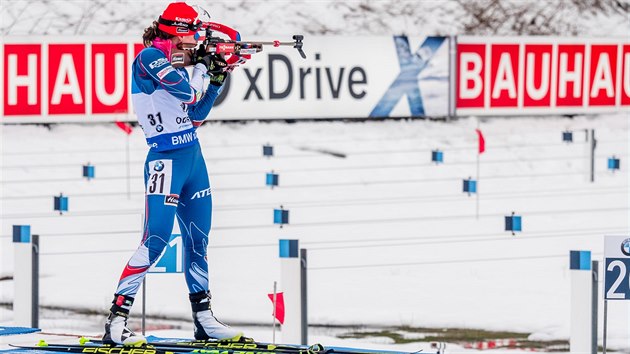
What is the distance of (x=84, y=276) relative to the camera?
40.6 ft

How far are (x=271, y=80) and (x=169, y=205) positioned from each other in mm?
16502

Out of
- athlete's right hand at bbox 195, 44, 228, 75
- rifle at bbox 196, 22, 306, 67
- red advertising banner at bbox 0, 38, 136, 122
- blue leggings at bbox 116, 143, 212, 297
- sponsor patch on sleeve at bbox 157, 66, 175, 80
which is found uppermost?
Result: red advertising banner at bbox 0, 38, 136, 122

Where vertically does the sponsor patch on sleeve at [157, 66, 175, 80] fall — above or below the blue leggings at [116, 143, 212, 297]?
above

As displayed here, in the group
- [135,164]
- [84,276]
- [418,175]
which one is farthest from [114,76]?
[84,276]

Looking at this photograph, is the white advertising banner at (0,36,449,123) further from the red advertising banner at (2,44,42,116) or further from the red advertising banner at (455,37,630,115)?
the red advertising banner at (455,37,630,115)

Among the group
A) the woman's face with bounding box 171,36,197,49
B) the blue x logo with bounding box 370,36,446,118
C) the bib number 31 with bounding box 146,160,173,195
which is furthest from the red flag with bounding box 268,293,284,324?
the blue x logo with bounding box 370,36,446,118

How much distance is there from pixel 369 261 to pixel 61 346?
6.82 m

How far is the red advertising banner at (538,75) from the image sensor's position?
25.0 m

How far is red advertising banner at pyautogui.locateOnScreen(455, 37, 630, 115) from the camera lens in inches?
984

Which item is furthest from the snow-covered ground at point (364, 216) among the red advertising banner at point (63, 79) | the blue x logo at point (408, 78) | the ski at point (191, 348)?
the ski at point (191, 348)

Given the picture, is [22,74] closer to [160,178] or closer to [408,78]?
[408,78]

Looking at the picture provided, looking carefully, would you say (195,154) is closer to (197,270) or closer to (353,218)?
(197,270)

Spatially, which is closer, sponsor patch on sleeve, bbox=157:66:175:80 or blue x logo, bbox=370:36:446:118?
sponsor patch on sleeve, bbox=157:66:175:80

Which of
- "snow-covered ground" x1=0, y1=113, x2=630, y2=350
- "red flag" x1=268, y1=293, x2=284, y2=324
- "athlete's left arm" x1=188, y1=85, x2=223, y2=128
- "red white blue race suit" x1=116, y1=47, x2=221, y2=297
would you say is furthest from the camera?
"snow-covered ground" x1=0, y1=113, x2=630, y2=350
